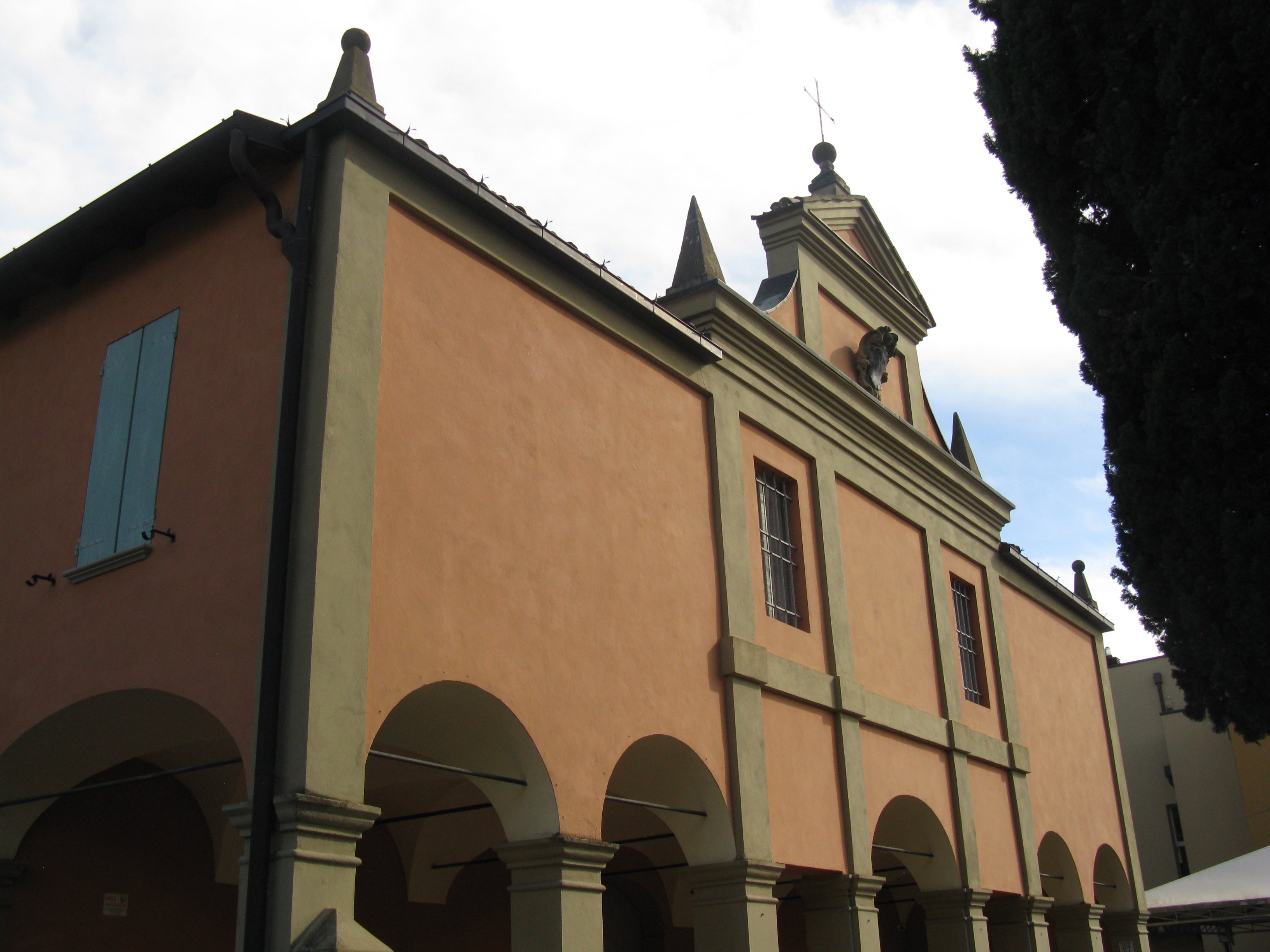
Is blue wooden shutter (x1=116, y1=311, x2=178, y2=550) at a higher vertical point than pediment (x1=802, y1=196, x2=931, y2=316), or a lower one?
lower

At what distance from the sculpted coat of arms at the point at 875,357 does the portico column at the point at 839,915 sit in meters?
5.51

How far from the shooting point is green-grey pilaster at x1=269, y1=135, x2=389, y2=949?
636 cm

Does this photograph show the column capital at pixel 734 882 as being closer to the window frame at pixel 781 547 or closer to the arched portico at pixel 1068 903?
the window frame at pixel 781 547

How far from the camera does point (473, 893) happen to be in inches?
475

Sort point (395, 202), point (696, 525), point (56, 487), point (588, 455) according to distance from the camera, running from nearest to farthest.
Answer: point (395, 202), point (56, 487), point (588, 455), point (696, 525)

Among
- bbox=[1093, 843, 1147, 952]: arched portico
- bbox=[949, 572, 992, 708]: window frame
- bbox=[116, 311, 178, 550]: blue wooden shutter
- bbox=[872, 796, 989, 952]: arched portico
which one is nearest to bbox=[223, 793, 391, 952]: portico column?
bbox=[116, 311, 178, 550]: blue wooden shutter

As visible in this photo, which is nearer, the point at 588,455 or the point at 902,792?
the point at 588,455

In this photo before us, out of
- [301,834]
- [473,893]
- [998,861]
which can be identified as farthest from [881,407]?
[301,834]

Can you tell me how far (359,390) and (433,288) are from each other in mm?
1172

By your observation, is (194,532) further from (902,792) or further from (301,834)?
(902,792)

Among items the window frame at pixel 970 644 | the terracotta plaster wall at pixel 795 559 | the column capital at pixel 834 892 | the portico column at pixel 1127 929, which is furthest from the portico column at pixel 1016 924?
the terracotta plaster wall at pixel 795 559

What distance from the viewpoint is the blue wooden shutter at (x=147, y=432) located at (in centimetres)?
794

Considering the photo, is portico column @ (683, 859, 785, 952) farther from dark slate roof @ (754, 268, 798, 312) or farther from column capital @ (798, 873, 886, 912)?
dark slate roof @ (754, 268, 798, 312)

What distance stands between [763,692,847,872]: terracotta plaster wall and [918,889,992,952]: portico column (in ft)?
8.62
